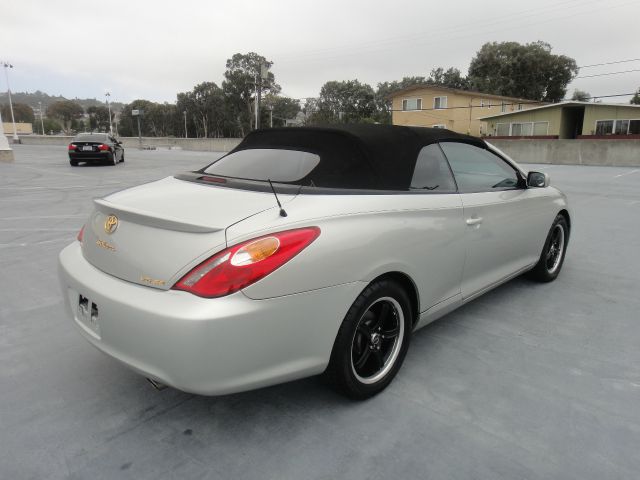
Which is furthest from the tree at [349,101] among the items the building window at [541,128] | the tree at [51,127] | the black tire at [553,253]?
the tree at [51,127]

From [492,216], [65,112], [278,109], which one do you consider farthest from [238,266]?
[65,112]

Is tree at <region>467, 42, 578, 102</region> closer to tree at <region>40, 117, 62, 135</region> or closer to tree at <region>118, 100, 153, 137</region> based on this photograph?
tree at <region>118, 100, 153, 137</region>

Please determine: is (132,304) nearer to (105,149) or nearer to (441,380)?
(441,380)

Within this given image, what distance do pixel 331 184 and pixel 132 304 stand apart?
112cm

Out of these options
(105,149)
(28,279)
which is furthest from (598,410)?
(105,149)

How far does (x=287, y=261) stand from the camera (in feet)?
6.08

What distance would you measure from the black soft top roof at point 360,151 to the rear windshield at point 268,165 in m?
0.05

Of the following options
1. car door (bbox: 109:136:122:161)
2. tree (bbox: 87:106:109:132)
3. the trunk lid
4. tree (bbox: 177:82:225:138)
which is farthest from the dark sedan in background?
tree (bbox: 87:106:109:132)

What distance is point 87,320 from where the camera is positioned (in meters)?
2.14

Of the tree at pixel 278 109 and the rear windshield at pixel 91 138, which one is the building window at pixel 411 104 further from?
the tree at pixel 278 109

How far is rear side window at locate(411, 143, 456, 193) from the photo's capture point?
2.72 m

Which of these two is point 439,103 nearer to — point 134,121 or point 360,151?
point 360,151

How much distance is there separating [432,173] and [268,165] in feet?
3.41

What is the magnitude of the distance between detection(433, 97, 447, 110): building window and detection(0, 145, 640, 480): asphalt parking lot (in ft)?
130
